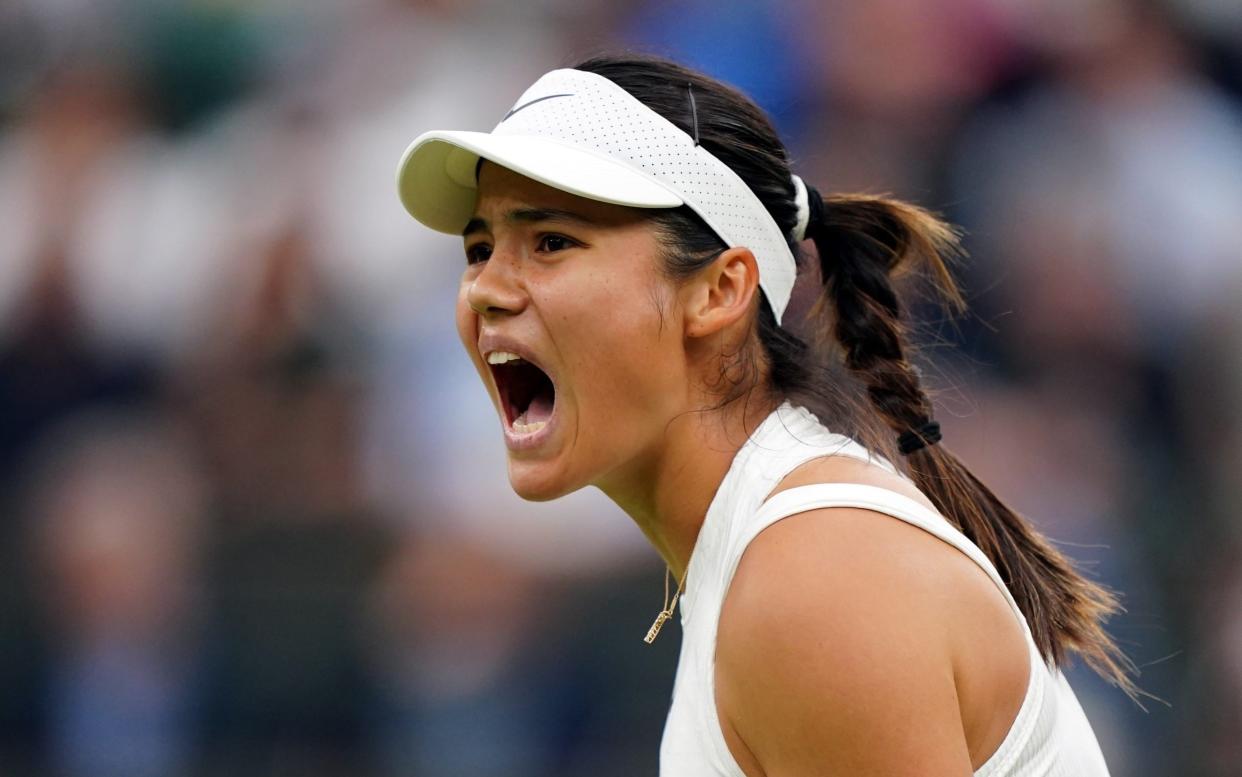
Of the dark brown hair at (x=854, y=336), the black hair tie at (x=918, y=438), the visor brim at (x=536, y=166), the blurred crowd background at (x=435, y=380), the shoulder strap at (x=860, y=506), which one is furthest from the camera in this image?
the blurred crowd background at (x=435, y=380)

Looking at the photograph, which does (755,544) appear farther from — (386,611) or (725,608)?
(386,611)

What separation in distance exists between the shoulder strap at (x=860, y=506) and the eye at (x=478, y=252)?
70 cm

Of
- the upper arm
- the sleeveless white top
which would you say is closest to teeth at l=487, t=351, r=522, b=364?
the sleeveless white top

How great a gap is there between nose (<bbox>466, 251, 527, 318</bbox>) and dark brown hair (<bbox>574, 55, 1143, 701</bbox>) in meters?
0.22

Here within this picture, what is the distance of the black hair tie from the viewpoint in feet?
7.98

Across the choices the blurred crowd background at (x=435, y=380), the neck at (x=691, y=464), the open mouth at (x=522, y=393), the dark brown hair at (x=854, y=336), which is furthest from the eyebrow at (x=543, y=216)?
the blurred crowd background at (x=435, y=380)

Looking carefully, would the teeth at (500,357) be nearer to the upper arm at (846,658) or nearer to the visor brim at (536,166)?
the visor brim at (536,166)

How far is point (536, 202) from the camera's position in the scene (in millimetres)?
2289

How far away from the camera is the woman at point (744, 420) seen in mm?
1809

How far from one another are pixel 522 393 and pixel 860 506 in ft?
2.66

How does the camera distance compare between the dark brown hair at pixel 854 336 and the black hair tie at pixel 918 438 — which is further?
the black hair tie at pixel 918 438

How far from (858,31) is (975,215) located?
0.73m

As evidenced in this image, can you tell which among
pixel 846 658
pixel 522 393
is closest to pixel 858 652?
pixel 846 658

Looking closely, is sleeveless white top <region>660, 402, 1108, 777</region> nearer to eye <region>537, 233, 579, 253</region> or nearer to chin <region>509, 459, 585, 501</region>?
chin <region>509, 459, 585, 501</region>
